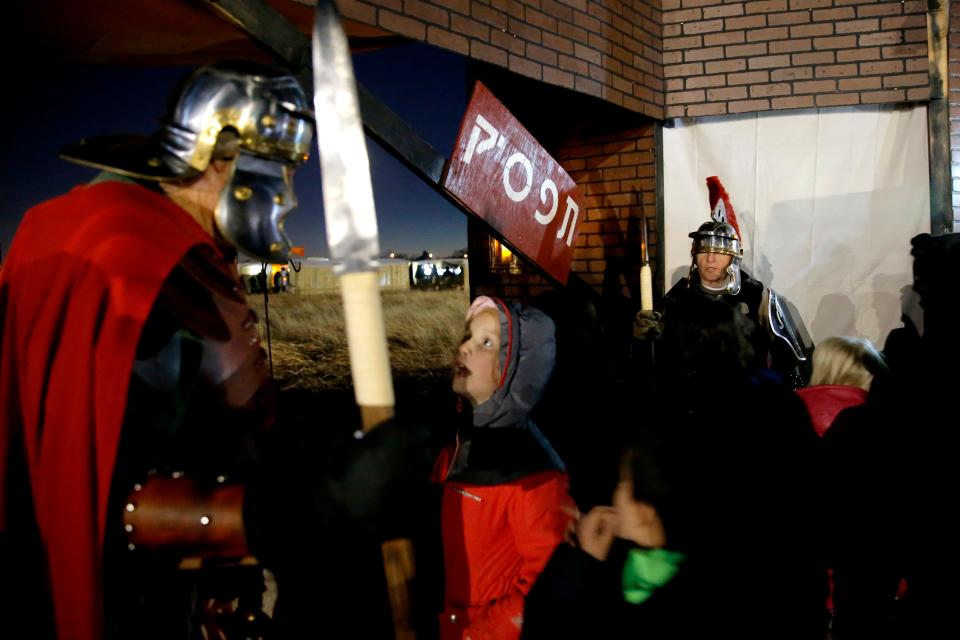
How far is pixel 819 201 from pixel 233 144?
4.80 m

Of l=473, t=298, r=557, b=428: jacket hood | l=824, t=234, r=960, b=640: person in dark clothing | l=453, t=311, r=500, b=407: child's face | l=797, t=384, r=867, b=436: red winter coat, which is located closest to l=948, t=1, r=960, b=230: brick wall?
l=824, t=234, r=960, b=640: person in dark clothing

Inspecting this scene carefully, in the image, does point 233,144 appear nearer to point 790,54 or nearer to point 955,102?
point 790,54

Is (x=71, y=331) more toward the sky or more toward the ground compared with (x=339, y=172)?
more toward the ground

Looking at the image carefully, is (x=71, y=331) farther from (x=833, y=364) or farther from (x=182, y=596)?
(x=833, y=364)

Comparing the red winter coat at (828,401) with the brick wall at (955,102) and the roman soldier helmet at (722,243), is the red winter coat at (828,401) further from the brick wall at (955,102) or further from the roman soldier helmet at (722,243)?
the brick wall at (955,102)

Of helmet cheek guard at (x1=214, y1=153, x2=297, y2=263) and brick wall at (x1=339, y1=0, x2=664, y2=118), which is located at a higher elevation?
brick wall at (x1=339, y1=0, x2=664, y2=118)

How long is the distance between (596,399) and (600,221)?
146cm

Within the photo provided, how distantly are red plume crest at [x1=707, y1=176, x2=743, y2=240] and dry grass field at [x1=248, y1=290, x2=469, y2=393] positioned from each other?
5532mm

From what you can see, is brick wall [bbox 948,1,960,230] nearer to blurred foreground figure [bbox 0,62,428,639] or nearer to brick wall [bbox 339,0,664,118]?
brick wall [bbox 339,0,664,118]

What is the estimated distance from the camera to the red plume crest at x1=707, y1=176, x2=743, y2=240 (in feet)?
15.4

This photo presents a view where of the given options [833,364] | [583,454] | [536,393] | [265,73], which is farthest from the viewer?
[583,454]

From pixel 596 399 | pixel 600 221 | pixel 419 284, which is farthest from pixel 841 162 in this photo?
pixel 419 284

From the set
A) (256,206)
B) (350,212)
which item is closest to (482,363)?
(256,206)

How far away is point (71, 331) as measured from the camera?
4.06ft
